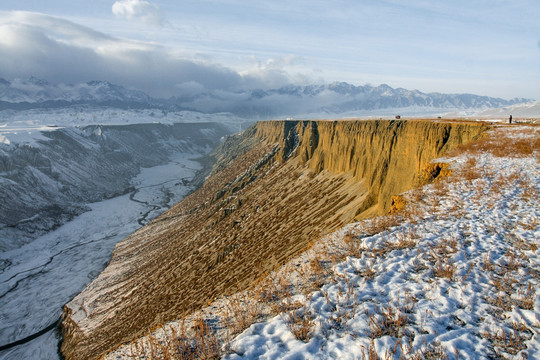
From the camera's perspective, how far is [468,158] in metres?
17.4

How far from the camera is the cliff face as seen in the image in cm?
2336

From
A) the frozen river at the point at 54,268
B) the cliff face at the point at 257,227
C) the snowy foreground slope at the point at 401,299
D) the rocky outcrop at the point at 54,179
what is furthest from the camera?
the rocky outcrop at the point at 54,179

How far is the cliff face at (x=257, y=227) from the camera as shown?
23.4 m

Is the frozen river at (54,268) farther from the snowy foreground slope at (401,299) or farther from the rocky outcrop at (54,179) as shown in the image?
the snowy foreground slope at (401,299)

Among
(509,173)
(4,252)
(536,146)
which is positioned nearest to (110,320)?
(509,173)

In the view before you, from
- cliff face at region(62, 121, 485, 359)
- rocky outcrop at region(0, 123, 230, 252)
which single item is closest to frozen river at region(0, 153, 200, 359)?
cliff face at region(62, 121, 485, 359)

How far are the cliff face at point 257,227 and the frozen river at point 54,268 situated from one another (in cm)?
432

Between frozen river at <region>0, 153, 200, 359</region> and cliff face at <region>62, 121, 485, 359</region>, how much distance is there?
14.2 ft

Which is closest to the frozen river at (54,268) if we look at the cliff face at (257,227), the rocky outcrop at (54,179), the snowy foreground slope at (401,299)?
the cliff face at (257,227)

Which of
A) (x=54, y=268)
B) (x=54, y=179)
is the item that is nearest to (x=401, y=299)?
(x=54, y=268)

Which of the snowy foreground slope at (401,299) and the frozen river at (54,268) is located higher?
the snowy foreground slope at (401,299)

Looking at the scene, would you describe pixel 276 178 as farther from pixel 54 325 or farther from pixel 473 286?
pixel 473 286

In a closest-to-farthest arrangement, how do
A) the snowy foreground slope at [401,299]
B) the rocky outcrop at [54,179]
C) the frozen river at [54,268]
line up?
the snowy foreground slope at [401,299] < the frozen river at [54,268] < the rocky outcrop at [54,179]

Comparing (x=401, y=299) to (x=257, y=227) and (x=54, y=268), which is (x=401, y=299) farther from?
(x=54, y=268)
